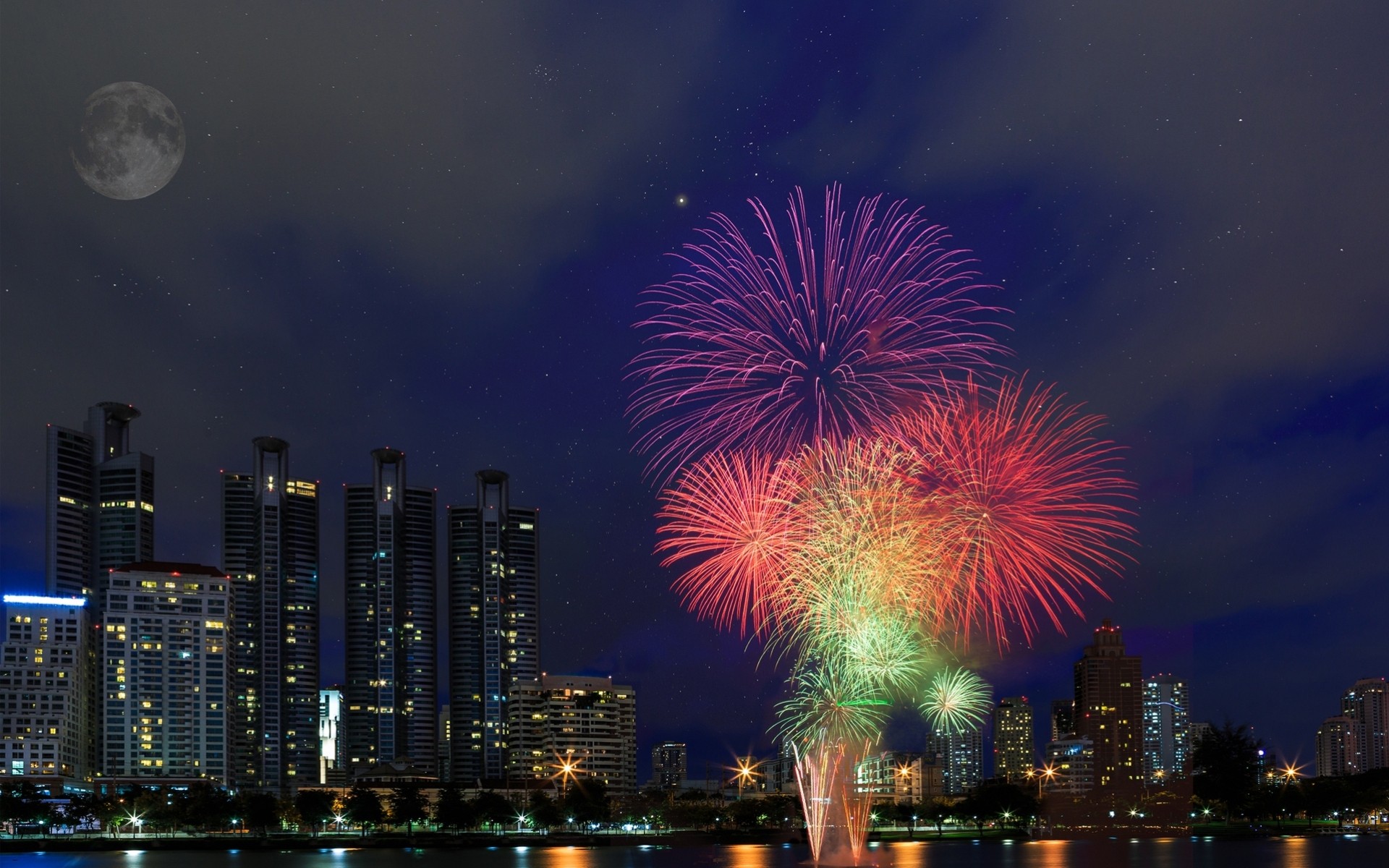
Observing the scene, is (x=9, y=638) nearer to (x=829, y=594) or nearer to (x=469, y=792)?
(x=469, y=792)

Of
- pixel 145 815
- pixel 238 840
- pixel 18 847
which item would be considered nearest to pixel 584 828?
pixel 238 840

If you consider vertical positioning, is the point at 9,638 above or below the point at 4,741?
above

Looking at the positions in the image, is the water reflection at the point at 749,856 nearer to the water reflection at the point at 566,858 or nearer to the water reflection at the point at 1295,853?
the water reflection at the point at 566,858

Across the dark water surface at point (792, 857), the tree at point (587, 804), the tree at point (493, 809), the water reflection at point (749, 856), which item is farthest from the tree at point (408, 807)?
the water reflection at point (749, 856)

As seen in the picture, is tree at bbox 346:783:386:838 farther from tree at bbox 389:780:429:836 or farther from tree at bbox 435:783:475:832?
tree at bbox 435:783:475:832

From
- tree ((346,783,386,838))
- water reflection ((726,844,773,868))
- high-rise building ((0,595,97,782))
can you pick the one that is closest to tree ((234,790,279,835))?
tree ((346,783,386,838))

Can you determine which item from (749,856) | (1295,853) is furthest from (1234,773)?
(749,856)

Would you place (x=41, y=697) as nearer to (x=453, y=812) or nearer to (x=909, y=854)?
(x=453, y=812)
